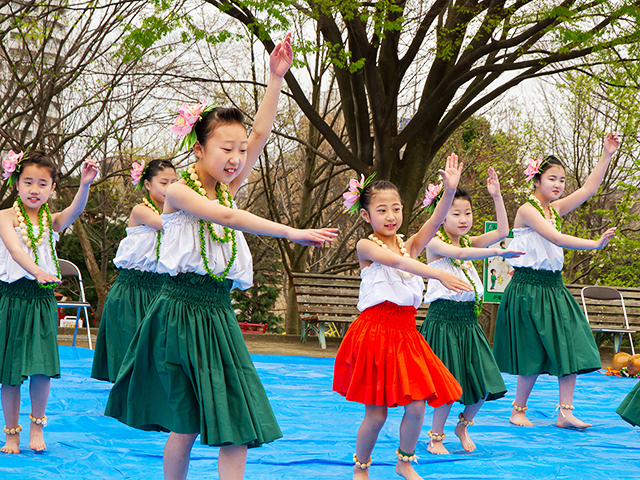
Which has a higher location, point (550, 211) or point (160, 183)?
point (160, 183)

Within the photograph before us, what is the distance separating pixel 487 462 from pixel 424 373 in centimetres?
88

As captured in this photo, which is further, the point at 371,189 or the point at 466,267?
the point at 466,267

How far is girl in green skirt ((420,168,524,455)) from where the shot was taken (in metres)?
3.70

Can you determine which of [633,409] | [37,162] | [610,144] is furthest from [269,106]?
[610,144]

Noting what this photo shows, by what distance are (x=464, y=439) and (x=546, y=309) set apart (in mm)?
1332

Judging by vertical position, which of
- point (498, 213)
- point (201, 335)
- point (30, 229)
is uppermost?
point (498, 213)

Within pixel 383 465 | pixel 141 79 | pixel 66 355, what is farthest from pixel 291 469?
pixel 141 79

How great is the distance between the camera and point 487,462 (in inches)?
138

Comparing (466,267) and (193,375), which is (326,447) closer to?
(466,267)

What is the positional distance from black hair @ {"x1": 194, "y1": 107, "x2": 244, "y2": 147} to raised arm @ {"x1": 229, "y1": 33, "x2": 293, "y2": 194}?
0.27 metres

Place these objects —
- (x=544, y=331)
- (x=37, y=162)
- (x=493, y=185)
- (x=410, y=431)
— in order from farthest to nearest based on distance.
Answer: (x=544, y=331), (x=493, y=185), (x=37, y=162), (x=410, y=431)

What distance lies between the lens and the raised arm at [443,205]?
315cm

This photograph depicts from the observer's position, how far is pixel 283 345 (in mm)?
9289

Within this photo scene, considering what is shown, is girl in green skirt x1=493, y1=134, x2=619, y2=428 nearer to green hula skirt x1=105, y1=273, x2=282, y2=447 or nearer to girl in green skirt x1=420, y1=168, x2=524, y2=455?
girl in green skirt x1=420, y1=168, x2=524, y2=455
